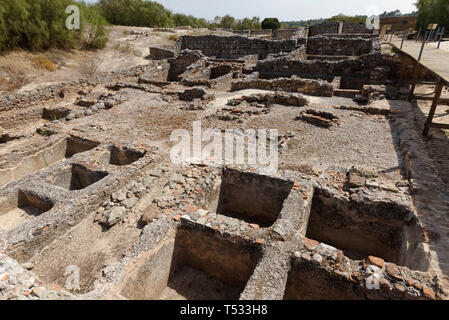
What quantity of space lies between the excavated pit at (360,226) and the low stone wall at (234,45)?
17.5 metres

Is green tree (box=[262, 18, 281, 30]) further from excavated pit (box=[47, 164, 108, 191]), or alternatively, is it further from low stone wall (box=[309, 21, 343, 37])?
excavated pit (box=[47, 164, 108, 191])

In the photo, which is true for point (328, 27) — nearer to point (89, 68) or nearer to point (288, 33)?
point (288, 33)

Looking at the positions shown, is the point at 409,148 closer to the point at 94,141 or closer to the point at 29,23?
the point at 94,141

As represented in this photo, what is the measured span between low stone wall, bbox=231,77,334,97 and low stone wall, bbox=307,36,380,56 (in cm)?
871

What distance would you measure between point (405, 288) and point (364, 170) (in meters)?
3.21

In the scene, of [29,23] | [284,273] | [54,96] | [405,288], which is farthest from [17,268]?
[29,23]

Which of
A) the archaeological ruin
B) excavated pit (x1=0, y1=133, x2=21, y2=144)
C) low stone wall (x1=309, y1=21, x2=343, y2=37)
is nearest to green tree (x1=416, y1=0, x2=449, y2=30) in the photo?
low stone wall (x1=309, y1=21, x2=343, y2=37)

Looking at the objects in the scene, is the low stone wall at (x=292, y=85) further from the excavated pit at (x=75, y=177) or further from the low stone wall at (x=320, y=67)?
the excavated pit at (x=75, y=177)

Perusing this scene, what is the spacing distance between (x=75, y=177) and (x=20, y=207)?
4.56ft

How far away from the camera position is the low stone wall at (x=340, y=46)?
63.3 feet

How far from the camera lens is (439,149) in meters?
7.55

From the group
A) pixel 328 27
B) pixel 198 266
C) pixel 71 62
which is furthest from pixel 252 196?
pixel 328 27

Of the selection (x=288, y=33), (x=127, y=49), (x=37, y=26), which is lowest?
(x=127, y=49)

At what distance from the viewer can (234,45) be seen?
22.8 metres
